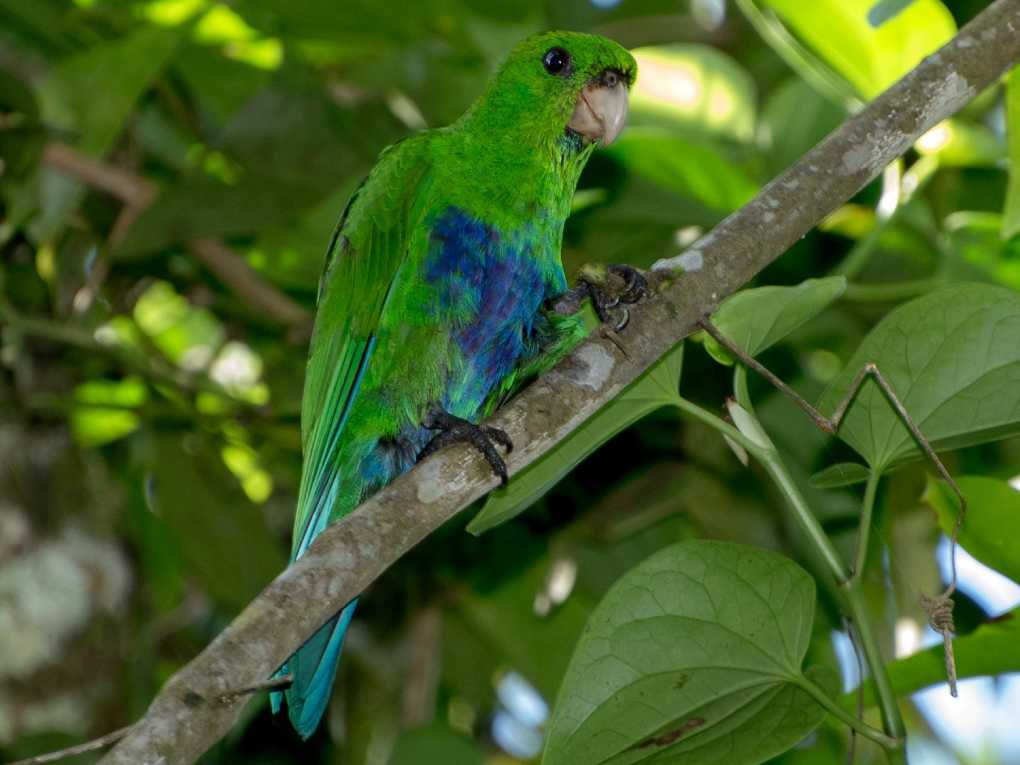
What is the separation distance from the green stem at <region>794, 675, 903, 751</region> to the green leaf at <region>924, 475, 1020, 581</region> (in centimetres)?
36

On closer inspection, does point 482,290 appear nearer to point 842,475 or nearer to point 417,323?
point 417,323

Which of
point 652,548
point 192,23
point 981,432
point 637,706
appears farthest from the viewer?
point 652,548

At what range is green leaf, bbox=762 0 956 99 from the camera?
2.39 metres

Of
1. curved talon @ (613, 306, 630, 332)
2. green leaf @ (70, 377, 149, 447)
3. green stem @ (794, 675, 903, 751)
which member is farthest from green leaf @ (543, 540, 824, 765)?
green leaf @ (70, 377, 149, 447)

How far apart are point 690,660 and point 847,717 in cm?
21

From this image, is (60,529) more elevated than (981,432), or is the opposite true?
(60,529)

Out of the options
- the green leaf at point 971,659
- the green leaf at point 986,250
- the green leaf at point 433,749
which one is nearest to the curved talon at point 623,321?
the green leaf at point 971,659

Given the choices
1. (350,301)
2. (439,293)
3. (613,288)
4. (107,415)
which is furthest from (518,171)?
(107,415)

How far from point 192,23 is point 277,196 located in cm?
43

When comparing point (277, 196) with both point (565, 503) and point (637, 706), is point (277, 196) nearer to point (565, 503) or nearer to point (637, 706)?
point (565, 503)

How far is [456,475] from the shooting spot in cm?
184

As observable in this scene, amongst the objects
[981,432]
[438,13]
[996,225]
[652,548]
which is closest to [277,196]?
[438,13]

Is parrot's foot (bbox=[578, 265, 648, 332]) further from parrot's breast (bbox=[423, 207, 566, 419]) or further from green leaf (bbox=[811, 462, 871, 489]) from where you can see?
green leaf (bbox=[811, 462, 871, 489])

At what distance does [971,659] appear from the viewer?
6.37ft
